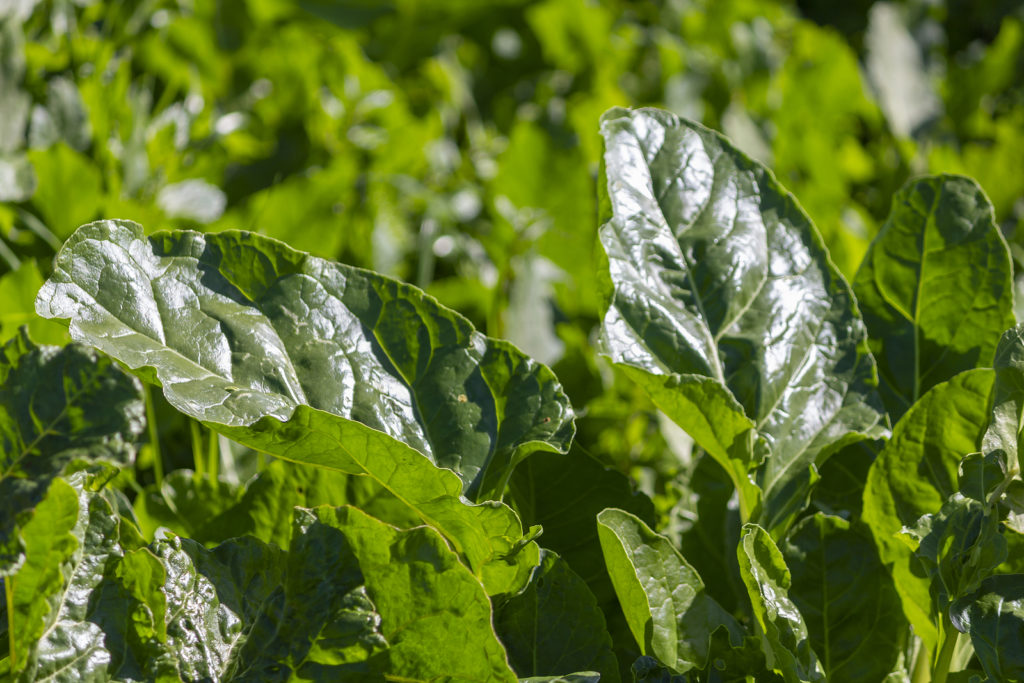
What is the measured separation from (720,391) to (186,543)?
0.52m

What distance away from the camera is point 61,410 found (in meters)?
0.93

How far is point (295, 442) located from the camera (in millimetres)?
862

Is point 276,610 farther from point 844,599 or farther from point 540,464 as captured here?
point 844,599

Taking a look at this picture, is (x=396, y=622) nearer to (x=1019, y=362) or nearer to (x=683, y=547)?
(x=683, y=547)

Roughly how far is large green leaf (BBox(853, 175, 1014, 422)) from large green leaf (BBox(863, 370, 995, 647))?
0.56ft

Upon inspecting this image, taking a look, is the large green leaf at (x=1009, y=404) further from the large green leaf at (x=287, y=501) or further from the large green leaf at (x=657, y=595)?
the large green leaf at (x=287, y=501)

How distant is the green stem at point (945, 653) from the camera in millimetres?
920

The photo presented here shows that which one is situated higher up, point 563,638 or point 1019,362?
point 1019,362

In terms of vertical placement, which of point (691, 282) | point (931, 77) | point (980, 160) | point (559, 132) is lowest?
point (691, 282)

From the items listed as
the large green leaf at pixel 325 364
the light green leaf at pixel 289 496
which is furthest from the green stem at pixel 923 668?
the light green leaf at pixel 289 496

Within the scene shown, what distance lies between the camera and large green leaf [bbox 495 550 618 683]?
92 cm

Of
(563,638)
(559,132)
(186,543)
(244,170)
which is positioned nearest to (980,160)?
(559,132)

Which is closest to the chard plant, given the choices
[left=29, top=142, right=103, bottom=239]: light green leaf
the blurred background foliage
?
the blurred background foliage

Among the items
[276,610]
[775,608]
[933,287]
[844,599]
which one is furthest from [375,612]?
[933,287]
